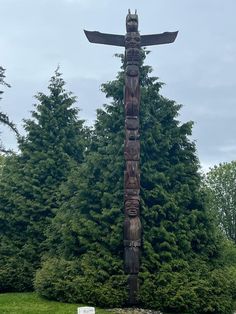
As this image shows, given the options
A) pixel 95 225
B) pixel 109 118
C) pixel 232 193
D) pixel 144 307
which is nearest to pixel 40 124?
pixel 109 118

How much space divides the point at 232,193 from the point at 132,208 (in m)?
21.7

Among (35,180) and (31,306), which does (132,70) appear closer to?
(35,180)

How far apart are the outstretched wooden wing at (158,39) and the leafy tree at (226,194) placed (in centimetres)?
2018

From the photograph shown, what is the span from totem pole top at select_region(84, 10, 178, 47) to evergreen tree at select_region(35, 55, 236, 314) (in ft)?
3.03

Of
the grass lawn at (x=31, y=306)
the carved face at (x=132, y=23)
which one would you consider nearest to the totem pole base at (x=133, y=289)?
the grass lawn at (x=31, y=306)

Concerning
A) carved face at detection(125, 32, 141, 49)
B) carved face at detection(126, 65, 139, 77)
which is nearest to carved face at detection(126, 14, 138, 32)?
carved face at detection(125, 32, 141, 49)

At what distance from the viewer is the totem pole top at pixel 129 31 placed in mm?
15469

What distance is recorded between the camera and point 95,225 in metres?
14.6

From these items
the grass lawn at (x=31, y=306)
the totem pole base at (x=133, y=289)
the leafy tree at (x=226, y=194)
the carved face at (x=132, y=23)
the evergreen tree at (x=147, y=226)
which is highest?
the carved face at (x=132, y=23)

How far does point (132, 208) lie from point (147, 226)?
2.58 ft

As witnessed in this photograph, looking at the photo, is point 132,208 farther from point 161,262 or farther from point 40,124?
point 40,124

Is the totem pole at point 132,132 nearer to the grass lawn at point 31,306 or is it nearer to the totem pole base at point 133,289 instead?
the totem pole base at point 133,289

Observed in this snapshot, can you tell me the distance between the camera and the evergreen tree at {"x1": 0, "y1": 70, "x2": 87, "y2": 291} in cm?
1683

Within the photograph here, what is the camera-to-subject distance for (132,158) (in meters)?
14.5
